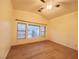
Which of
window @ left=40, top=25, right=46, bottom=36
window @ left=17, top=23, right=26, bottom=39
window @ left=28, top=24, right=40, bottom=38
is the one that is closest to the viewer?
window @ left=17, top=23, right=26, bottom=39

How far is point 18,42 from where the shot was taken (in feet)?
14.0

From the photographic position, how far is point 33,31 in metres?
5.38

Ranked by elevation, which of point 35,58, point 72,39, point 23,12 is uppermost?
point 23,12

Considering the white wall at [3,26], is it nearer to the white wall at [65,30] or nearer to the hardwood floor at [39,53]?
the hardwood floor at [39,53]

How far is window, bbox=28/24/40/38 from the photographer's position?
5050mm

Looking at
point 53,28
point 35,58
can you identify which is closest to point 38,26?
point 53,28

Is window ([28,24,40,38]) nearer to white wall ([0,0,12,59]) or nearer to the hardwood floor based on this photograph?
the hardwood floor

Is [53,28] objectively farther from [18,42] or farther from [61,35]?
[18,42]

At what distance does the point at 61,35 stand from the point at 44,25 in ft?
6.29

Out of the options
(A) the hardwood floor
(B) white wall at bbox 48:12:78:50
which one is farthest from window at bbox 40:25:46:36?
(A) the hardwood floor

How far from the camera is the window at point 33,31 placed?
5050 mm

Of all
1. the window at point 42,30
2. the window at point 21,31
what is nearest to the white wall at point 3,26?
the window at point 21,31

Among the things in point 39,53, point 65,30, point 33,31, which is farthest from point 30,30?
point 65,30

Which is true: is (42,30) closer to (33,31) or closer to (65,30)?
(33,31)
